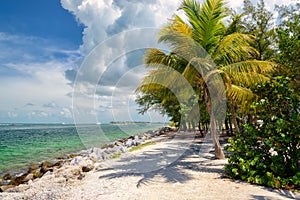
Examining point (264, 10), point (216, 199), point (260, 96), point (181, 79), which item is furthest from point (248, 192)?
point (264, 10)

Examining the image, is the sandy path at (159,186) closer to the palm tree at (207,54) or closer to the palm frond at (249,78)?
the palm tree at (207,54)

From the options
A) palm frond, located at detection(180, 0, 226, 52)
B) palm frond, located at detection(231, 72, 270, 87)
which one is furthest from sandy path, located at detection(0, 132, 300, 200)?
palm frond, located at detection(180, 0, 226, 52)

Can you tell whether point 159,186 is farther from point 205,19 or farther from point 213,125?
point 205,19

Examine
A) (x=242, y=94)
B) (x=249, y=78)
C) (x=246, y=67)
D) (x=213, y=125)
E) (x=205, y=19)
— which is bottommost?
(x=213, y=125)

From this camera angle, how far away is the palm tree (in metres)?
8.12

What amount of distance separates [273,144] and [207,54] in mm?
3847

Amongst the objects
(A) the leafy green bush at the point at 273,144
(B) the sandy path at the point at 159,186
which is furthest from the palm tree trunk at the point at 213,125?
(A) the leafy green bush at the point at 273,144

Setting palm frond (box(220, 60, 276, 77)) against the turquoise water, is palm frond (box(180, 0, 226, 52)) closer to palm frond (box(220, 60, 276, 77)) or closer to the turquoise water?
palm frond (box(220, 60, 276, 77))

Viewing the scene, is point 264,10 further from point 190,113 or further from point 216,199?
point 216,199

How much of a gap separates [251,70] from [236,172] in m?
3.93

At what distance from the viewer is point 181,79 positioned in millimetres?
8531

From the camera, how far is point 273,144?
21.1 feet

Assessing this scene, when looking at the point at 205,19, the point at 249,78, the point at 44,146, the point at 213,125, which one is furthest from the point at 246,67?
the point at 44,146

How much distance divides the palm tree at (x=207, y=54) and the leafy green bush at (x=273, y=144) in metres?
1.12
